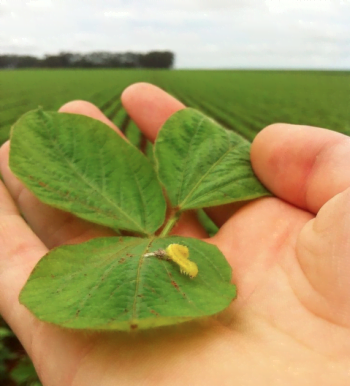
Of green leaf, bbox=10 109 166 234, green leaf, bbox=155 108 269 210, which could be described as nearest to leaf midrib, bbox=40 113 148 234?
green leaf, bbox=10 109 166 234

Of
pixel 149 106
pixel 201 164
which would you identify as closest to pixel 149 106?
pixel 149 106

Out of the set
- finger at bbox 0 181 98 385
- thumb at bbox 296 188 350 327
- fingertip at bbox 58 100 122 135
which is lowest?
finger at bbox 0 181 98 385

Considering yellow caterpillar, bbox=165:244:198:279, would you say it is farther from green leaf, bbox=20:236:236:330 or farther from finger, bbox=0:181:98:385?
finger, bbox=0:181:98:385

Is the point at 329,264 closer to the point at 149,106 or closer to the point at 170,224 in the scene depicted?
the point at 170,224

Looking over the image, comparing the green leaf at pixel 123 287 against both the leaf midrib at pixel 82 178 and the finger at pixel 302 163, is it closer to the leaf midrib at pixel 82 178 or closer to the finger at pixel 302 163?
the leaf midrib at pixel 82 178

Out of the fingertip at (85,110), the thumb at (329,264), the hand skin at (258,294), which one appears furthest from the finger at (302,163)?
the fingertip at (85,110)

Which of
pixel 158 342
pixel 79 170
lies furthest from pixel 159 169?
pixel 158 342
